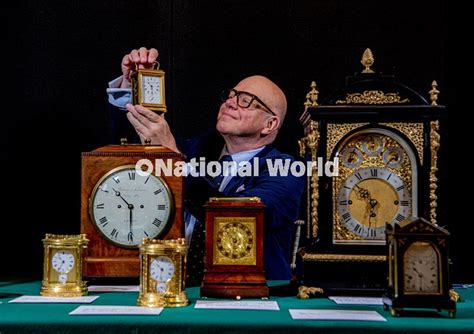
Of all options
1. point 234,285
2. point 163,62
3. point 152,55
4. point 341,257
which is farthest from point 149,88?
point 341,257

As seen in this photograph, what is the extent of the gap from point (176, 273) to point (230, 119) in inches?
48.2

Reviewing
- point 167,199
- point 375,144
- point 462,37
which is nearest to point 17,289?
point 167,199

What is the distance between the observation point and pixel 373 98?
253 cm

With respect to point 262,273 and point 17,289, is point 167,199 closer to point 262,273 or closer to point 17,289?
point 262,273

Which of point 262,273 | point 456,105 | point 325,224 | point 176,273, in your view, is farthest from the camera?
point 456,105

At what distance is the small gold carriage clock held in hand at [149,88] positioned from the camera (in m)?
2.83

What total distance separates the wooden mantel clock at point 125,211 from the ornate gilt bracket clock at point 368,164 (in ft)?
1.85

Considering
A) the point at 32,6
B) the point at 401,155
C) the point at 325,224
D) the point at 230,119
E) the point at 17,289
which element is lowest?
the point at 17,289

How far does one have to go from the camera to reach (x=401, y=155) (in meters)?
2.53

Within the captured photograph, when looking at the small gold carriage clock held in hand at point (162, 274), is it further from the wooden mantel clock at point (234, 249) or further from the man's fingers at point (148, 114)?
the man's fingers at point (148, 114)

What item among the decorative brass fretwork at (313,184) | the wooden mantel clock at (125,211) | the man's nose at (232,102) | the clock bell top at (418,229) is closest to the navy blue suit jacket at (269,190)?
the man's nose at (232,102)

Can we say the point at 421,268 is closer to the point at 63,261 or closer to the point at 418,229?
the point at 418,229

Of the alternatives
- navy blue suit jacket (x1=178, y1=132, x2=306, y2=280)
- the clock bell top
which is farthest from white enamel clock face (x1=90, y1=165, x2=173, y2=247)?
the clock bell top

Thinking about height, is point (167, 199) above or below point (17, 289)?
above
